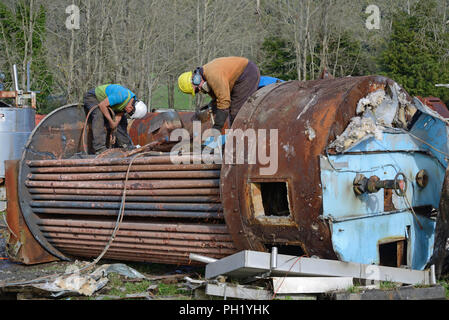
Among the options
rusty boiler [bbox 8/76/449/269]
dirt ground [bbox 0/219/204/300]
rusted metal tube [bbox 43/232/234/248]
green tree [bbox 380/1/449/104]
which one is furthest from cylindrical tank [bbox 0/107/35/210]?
green tree [bbox 380/1/449/104]

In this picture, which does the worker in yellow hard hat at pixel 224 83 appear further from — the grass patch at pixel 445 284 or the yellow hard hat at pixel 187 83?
the grass patch at pixel 445 284

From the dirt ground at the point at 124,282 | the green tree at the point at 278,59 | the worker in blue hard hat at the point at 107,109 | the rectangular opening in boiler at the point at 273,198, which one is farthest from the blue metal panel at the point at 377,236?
the green tree at the point at 278,59

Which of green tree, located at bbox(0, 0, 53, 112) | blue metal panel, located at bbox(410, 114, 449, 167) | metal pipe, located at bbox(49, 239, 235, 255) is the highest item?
green tree, located at bbox(0, 0, 53, 112)

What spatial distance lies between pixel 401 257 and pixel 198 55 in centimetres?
2078

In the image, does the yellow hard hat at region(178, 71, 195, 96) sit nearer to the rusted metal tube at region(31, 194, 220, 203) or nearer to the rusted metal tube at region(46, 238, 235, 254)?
the rusted metal tube at region(31, 194, 220, 203)

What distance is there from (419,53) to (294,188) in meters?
25.7

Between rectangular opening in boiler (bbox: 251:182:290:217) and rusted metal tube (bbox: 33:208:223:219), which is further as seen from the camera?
rusted metal tube (bbox: 33:208:223:219)

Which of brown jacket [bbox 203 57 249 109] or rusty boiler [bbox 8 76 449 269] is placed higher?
brown jacket [bbox 203 57 249 109]

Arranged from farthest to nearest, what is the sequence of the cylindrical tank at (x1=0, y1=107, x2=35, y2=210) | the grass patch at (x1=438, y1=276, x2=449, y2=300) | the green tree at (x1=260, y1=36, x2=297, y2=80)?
the green tree at (x1=260, y1=36, x2=297, y2=80) → the cylindrical tank at (x1=0, y1=107, x2=35, y2=210) → the grass patch at (x1=438, y1=276, x2=449, y2=300)

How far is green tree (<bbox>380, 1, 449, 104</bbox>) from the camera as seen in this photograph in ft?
88.5

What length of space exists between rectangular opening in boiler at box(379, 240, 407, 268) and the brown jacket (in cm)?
209

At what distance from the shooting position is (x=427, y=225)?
17.2 ft

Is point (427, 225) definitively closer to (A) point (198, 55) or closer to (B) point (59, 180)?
(B) point (59, 180)

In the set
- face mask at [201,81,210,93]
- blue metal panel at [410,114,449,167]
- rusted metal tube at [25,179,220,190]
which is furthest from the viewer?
face mask at [201,81,210,93]
